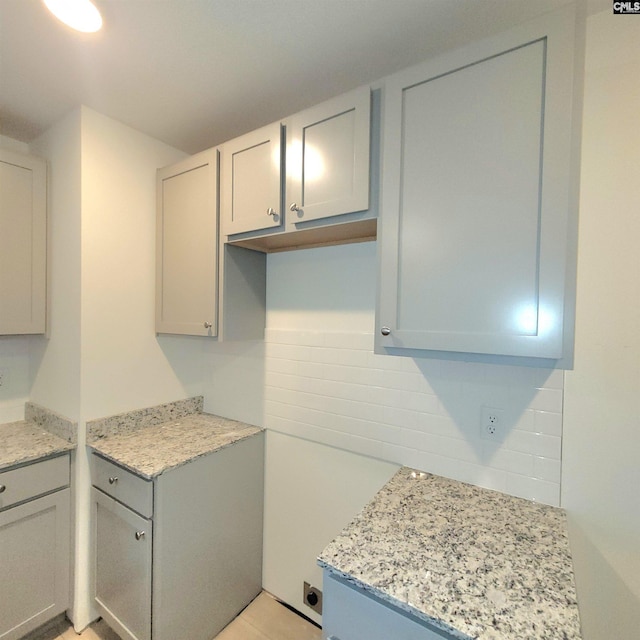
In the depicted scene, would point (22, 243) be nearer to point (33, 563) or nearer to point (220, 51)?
point (220, 51)

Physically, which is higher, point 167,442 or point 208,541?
point 167,442

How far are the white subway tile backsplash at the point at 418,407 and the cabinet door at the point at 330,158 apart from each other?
2.02ft

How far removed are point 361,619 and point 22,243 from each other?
2.14m

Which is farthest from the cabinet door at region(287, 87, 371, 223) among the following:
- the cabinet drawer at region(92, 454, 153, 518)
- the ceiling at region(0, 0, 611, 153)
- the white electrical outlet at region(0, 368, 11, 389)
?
the white electrical outlet at region(0, 368, 11, 389)

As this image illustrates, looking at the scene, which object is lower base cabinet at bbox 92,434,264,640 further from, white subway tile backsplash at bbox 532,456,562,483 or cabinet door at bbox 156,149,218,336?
white subway tile backsplash at bbox 532,456,562,483

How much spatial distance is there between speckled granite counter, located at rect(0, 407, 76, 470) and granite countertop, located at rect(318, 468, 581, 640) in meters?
1.40

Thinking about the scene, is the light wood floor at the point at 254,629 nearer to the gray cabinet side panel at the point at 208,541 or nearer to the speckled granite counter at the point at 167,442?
the gray cabinet side panel at the point at 208,541

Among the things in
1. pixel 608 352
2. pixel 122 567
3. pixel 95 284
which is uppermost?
pixel 95 284

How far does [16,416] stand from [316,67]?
2.37 meters

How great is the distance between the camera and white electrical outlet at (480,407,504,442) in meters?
1.22

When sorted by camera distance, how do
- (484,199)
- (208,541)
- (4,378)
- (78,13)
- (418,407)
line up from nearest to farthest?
(484,199)
(78,13)
(418,407)
(208,541)
(4,378)

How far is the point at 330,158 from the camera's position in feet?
4.00

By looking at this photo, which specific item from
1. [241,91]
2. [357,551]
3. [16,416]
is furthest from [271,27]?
[16,416]

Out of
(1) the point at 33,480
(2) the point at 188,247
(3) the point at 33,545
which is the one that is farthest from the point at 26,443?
(2) the point at 188,247
